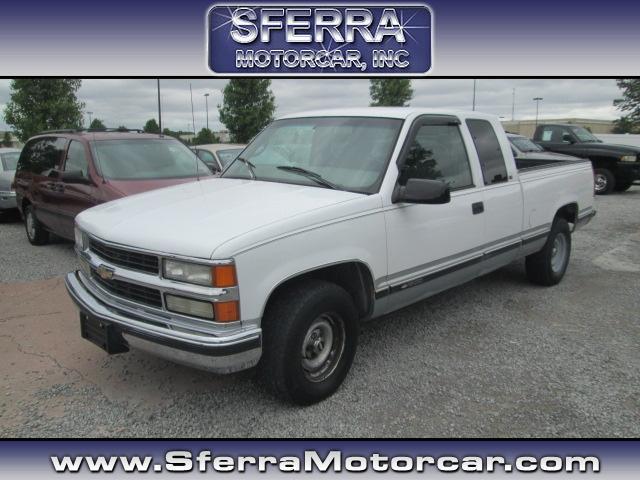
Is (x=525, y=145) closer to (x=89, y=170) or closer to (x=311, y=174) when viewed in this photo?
(x=89, y=170)

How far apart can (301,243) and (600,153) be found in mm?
13694

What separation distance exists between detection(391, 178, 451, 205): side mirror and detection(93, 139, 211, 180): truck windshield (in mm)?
3970

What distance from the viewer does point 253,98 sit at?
2350cm

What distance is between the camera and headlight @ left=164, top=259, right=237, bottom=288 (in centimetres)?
280

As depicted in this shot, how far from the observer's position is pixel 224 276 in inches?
110

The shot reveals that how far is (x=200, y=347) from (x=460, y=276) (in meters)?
2.41

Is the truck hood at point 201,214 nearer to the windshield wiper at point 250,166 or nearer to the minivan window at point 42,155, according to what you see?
the windshield wiper at point 250,166

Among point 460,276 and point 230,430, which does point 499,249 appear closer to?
point 460,276

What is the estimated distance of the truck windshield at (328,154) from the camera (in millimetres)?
3779

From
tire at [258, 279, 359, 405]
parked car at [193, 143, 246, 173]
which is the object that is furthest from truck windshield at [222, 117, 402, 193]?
parked car at [193, 143, 246, 173]

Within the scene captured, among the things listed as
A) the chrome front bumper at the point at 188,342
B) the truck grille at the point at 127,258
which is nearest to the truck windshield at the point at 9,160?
the truck grille at the point at 127,258

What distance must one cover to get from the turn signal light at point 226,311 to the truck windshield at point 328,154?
4.06 feet

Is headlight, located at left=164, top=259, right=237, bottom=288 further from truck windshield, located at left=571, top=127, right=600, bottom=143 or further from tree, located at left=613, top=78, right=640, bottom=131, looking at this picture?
tree, located at left=613, top=78, right=640, bottom=131

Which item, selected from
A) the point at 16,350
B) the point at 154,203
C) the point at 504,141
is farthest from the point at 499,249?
the point at 16,350
